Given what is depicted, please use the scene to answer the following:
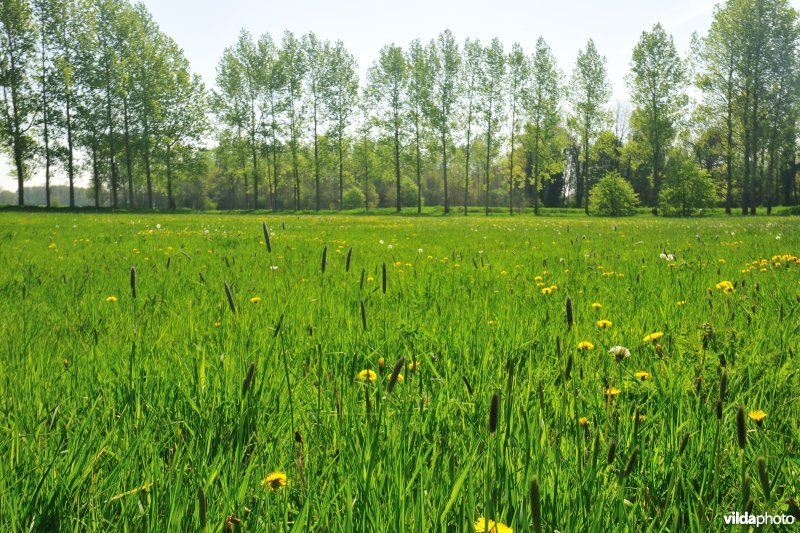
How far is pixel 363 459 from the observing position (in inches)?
45.2

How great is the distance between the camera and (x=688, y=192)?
40531 millimetres

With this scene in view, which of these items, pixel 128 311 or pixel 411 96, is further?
pixel 411 96

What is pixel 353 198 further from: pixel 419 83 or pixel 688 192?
pixel 688 192

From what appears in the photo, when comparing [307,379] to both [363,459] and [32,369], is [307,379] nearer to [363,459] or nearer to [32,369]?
[363,459]

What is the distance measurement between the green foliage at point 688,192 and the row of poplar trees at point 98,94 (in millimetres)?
45879

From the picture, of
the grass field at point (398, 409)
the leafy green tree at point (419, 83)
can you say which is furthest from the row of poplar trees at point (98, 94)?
the grass field at point (398, 409)

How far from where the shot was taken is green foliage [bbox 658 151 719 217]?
40406 mm

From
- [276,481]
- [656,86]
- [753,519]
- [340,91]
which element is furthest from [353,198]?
[753,519]

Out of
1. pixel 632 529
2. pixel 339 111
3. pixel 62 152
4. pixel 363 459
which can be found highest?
pixel 339 111

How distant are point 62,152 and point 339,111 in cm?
2719

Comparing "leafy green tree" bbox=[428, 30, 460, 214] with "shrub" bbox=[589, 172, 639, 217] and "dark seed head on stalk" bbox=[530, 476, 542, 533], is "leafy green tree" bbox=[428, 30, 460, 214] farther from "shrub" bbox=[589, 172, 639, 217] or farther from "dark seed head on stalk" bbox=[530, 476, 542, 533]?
"dark seed head on stalk" bbox=[530, 476, 542, 533]

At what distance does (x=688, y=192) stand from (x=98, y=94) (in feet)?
175

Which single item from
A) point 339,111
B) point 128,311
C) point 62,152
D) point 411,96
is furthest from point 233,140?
point 128,311

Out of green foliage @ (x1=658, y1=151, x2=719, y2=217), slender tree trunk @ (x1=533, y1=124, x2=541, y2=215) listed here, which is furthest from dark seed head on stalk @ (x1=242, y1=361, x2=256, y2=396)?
slender tree trunk @ (x1=533, y1=124, x2=541, y2=215)
